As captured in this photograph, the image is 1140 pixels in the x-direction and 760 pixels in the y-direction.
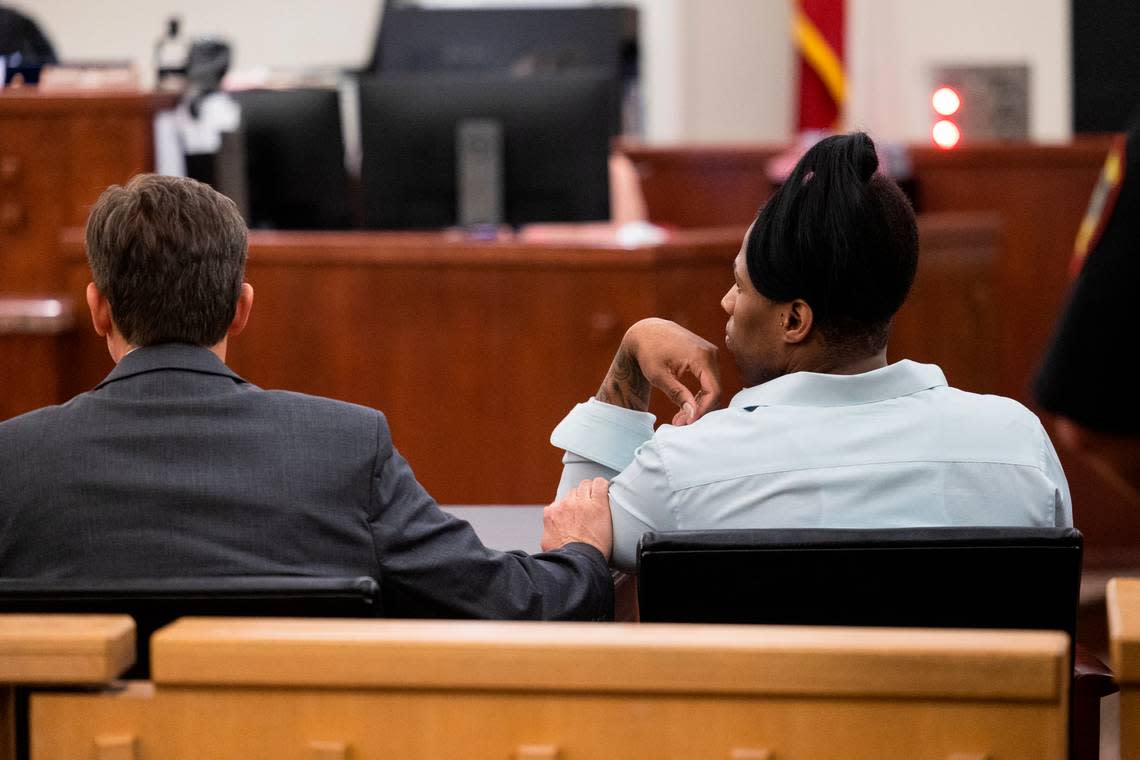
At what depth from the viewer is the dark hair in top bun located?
1.55 m

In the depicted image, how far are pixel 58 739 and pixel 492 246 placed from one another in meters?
2.75

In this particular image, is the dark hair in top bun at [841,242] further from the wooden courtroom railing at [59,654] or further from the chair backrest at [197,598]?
the wooden courtroom railing at [59,654]

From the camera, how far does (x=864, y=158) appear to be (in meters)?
1.55

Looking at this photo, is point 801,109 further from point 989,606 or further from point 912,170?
point 989,606

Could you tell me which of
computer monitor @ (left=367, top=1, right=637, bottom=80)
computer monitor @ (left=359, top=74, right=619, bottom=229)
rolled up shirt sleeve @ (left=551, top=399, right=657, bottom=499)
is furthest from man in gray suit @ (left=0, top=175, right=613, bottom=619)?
computer monitor @ (left=367, top=1, right=637, bottom=80)

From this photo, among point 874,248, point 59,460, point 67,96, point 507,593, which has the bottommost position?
point 507,593

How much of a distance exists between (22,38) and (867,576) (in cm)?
433

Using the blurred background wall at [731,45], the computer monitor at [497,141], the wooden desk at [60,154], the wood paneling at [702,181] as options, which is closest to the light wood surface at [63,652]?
the wooden desk at [60,154]

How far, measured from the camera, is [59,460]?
1.41m

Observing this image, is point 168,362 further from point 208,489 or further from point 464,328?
point 464,328

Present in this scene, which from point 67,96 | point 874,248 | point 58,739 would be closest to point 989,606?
point 874,248

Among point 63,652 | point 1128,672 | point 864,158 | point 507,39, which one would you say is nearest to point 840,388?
point 864,158

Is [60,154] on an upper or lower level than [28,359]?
upper

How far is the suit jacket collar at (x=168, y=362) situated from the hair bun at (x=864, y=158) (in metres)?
0.65
